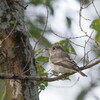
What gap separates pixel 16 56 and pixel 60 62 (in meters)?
1.15

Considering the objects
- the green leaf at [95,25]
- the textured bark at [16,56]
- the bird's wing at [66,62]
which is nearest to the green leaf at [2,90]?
the textured bark at [16,56]

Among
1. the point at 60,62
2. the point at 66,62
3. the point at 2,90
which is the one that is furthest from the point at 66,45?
the point at 2,90

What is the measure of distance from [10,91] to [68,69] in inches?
36.7

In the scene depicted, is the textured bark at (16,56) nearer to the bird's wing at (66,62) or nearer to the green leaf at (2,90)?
the green leaf at (2,90)

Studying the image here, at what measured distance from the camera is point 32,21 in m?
9.21

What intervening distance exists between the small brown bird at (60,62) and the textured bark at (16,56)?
0.52 metres

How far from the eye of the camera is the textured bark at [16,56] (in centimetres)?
566

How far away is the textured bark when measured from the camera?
18.6 feet

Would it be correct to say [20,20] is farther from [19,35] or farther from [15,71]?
[15,71]

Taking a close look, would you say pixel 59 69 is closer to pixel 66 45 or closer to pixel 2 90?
pixel 66 45

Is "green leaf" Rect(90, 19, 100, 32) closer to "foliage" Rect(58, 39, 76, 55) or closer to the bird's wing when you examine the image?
"foliage" Rect(58, 39, 76, 55)

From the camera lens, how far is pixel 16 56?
5.79 meters

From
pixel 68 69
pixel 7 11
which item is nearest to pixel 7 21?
pixel 7 11

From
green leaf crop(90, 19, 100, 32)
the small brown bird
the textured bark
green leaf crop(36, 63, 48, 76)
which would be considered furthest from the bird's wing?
green leaf crop(90, 19, 100, 32)
